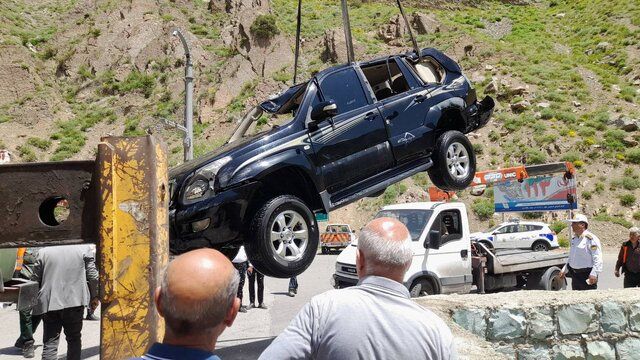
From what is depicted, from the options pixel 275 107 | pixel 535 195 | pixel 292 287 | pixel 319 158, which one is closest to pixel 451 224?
pixel 292 287

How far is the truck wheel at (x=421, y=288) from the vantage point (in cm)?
980

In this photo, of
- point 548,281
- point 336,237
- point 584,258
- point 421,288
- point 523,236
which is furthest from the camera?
point 336,237

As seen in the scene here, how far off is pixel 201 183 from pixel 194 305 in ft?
10.1

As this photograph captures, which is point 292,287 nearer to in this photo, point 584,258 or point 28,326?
point 28,326

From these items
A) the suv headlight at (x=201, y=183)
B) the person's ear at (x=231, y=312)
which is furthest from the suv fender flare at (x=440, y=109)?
the person's ear at (x=231, y=312)

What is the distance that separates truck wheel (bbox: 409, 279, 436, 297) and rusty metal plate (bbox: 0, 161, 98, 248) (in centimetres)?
780

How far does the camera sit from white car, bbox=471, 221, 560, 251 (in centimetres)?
2241

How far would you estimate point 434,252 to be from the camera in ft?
33.7

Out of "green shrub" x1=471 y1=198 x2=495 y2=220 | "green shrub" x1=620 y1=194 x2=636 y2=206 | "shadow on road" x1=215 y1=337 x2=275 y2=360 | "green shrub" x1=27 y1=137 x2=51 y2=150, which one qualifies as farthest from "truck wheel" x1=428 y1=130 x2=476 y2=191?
"green shrub" x1=27 y1=137 x2=51 y2=150

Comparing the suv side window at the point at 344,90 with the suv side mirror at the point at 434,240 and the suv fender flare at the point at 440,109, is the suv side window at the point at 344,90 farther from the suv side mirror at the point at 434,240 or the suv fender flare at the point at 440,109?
the suv side mirror at the point at 434,240

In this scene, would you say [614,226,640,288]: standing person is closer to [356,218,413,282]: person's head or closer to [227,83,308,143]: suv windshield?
[227,83,308,143]: suv windshield

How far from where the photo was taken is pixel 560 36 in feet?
198

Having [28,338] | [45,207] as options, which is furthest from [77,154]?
[45,207]

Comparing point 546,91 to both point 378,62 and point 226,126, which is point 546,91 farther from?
point 378,62
